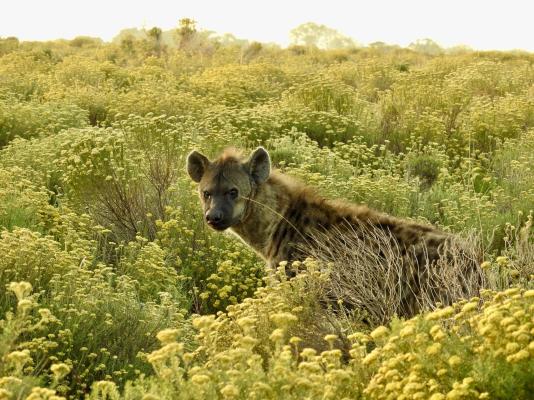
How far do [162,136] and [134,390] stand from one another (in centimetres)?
537

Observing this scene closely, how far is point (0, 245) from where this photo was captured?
5.74m

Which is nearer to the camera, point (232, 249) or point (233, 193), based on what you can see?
point (233, 193)

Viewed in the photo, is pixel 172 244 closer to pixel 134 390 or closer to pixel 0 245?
pixel 0 245

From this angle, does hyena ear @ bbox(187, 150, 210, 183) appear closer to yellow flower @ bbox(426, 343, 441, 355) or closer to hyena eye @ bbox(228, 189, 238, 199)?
hyena eye @ bbox(228, 189, 238, 199)

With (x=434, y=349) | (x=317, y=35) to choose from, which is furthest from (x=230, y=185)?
(x=317, y=35)

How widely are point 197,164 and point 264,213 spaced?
2.15 feet

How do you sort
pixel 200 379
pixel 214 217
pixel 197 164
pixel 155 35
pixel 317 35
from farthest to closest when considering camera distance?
pixel 317 35 → pixel 155 35 → pixel 197 164 → pixel 214 217 → pixel 200 379

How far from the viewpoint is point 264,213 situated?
22.2ft

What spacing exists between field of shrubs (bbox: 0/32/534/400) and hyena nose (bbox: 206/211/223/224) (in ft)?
1.45

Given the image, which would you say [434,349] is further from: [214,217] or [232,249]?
[232,249]

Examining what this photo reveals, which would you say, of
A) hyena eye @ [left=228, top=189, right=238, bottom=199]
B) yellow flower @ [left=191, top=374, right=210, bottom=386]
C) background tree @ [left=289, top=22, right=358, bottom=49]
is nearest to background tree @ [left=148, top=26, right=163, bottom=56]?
hyena eye @ [left=228, top=189, right=238, bottom=199]

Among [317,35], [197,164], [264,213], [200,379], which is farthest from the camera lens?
[317,35]

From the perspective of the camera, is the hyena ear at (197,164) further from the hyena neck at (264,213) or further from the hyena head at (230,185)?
the hyena neck at (264,213)

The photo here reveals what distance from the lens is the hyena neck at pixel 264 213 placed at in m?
6.72
